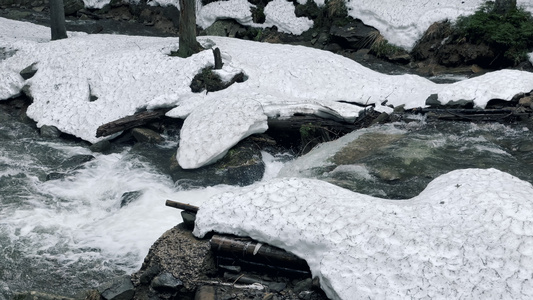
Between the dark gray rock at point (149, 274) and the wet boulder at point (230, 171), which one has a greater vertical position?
the dark gray rock at point (149, 274)

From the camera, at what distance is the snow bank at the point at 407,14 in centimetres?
1565

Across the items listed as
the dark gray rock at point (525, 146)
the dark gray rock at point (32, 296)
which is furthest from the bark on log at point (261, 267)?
the dark gray rock at point (525, 146)

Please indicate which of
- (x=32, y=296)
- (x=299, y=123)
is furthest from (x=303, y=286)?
(x=299, y=123)

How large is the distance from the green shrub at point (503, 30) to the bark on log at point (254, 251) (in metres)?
10.7

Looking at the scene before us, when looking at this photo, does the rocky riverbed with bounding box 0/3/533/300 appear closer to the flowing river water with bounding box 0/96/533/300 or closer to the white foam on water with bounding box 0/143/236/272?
the flowing river water with bounding box 0/96/533/300

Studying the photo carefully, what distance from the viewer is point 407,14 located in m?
16.3

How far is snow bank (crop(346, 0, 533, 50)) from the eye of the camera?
1565 centimetres

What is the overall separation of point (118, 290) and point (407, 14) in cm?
1312

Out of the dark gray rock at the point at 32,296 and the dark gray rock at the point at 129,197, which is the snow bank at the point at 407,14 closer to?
the dark gray rock at the point at 129,197

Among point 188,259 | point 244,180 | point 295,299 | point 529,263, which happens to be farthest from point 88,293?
point 529,263

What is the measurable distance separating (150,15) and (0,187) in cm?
1227

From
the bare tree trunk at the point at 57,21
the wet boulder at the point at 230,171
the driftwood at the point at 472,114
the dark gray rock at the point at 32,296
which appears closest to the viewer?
the dark gray rock at the point at 32,296

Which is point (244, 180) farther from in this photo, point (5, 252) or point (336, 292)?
point (336, 292)

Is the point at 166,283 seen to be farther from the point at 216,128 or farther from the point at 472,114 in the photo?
the point at 472,114
